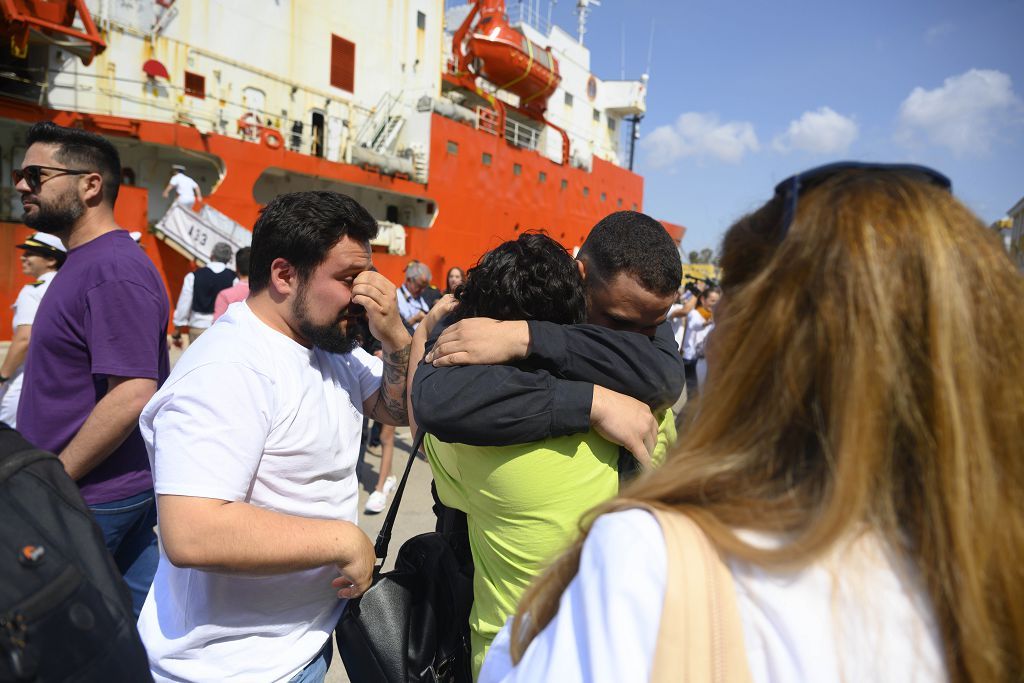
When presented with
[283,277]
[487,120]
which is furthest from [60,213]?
[487,120]

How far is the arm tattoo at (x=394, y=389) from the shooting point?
76.9 inches

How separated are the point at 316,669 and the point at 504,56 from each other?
59.2ft

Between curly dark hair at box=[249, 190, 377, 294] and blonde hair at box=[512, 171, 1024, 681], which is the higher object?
curly dark hair at box=[249, 190, 377, 294]

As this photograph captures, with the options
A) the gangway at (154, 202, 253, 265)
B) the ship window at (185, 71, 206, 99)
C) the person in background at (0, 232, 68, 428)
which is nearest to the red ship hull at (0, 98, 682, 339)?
the gangway at (154, 202, 253, 265)

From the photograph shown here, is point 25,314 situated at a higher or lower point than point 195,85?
lower

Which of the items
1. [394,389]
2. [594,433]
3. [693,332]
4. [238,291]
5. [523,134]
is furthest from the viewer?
[523,134]

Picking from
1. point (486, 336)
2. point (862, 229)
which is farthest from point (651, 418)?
point (862, 229)

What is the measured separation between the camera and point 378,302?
1.75 metres

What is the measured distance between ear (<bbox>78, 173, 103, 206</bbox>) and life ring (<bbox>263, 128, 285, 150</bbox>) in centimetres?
1101

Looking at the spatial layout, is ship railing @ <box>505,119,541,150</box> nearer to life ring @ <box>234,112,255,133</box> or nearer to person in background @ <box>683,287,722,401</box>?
life ring @ <box>234,112,255,133</box>

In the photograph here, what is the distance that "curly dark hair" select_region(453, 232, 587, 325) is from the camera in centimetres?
149

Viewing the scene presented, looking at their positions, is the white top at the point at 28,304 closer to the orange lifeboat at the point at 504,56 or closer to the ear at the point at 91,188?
the ear at the point at 91,188

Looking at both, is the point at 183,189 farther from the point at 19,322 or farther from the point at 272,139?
the point at 19,322

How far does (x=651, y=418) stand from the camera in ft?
4.78
